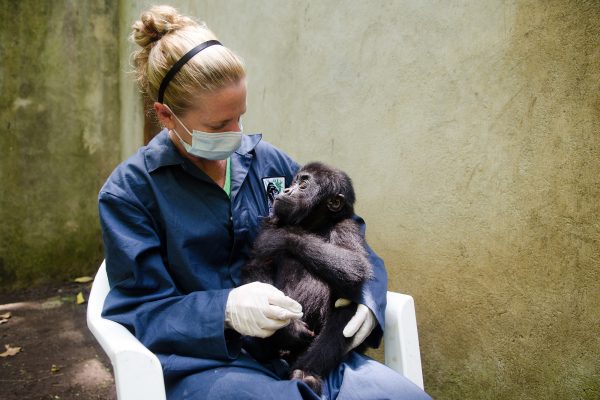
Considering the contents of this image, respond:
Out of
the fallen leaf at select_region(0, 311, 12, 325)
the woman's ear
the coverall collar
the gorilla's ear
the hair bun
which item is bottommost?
the fallen leaf at select_region(0, 311, 12, 325)

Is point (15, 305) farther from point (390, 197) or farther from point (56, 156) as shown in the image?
point (390, 197)

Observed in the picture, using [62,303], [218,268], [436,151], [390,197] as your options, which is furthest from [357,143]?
[62,303]

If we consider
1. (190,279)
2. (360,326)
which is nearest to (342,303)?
(360,326)

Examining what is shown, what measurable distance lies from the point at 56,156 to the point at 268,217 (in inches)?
145

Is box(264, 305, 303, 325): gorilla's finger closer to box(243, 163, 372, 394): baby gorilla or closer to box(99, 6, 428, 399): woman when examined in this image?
box(99, 6, 428, 399): woman

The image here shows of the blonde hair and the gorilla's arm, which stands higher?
the blonde hair

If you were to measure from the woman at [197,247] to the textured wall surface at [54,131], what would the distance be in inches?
132

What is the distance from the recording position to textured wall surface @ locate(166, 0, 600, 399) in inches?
79.0

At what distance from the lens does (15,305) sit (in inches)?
182

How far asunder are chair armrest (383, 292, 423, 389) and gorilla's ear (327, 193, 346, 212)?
0.46 m

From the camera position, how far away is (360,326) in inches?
75.0

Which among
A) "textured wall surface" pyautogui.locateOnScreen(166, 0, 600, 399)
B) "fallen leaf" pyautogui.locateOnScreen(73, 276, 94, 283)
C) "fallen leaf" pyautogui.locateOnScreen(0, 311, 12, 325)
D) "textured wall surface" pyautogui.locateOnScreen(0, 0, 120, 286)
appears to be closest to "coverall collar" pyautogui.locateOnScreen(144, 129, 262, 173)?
"textured wall surface" pyautogui.locateOnScreen(166, 0, 600, 399)

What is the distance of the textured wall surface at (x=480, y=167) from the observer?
2008mm

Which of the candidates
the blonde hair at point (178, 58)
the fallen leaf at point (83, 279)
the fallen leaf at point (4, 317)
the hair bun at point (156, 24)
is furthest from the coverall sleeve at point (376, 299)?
the fallen leaf at point (83, 279)
